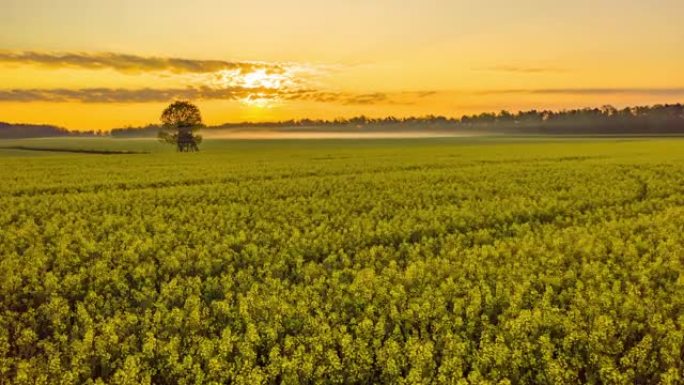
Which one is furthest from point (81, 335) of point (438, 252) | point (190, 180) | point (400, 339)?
point (190, 180)

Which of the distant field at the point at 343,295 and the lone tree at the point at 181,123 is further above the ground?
the lone tree at the point at 181,123

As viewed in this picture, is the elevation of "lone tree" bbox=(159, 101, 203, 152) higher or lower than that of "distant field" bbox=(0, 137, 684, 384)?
higher

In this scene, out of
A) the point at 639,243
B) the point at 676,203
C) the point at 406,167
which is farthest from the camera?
the point at 406,167

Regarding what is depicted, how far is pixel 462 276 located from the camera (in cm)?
988

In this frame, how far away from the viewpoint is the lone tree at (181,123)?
290 feet

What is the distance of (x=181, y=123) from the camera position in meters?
88.7

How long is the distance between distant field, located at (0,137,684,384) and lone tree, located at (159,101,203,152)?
71.7m

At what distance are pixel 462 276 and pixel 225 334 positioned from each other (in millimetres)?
4603

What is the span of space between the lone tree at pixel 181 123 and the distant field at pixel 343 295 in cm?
7168

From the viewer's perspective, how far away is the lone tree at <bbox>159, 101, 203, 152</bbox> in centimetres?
8831

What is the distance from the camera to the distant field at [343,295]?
651 centimetres

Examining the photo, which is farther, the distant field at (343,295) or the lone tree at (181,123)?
the lone tree at (181,123)

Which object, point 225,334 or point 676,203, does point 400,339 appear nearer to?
point 225,334

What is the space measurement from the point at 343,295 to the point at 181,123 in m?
84.8
